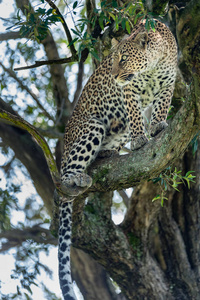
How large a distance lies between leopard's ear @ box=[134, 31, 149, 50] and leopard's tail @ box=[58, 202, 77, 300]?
2414 mm

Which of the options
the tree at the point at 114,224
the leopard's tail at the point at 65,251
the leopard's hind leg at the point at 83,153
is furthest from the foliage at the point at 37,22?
the leopard's tail at the point at 65,251

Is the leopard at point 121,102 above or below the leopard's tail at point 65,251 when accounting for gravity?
above

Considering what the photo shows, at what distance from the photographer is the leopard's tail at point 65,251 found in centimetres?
556

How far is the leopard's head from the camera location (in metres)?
6.33

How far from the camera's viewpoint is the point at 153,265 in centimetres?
800

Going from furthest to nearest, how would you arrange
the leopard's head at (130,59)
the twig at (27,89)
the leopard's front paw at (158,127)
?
1. the twig at (27,89)
2. the leopard's head at (130,59)
3. the leopard's front paw at (158,127)

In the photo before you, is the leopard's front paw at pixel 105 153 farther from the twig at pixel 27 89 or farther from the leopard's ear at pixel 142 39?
the twig at pixel 27 89

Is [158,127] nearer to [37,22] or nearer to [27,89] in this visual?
[37,22]

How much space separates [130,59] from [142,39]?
0.36 meters

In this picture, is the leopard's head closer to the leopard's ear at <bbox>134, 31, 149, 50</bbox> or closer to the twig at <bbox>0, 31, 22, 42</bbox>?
the leopard's ear at <bbox>134, 31, 149, 50</bbox>

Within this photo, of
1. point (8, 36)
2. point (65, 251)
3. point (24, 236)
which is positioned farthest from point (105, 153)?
point (8, 36)

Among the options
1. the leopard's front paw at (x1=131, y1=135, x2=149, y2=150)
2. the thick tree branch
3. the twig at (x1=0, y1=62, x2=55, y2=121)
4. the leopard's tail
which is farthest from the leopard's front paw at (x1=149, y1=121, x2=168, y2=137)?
the twig at (x1=0, y1=62, x2=55, y2=121)

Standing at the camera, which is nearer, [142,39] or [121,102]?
[142,39]

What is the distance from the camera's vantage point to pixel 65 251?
5898mm
